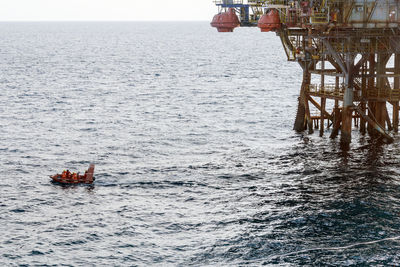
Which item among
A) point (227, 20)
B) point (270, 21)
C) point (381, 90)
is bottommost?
point (381, 90)

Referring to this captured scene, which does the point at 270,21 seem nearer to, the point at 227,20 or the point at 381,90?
the point at 227,20

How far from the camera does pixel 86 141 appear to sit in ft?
225

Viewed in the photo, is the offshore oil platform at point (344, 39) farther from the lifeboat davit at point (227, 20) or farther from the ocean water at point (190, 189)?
the ocean water at point (190, 189)

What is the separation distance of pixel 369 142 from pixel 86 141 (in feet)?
97.3

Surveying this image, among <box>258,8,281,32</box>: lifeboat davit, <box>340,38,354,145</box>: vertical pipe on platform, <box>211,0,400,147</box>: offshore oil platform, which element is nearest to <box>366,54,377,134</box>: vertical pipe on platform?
<box>211,0,400,147</box>: offshore oil platform

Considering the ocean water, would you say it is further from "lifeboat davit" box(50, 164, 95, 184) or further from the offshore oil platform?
the offshore oil platform

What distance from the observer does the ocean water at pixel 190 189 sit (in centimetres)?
4025

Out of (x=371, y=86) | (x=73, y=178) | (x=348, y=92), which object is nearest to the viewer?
(x=73, y=178)

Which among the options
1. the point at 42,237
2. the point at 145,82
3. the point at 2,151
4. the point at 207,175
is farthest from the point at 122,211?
the point at 145,82

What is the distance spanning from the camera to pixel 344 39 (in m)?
62.5

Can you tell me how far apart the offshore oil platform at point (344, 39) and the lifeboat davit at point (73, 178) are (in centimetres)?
2039

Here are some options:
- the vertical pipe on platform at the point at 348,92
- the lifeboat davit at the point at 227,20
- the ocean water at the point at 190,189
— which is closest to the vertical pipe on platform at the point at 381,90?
the ocean water at the point at 190,189

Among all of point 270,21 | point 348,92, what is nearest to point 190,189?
point 270,21

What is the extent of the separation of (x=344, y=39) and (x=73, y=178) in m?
29.3
